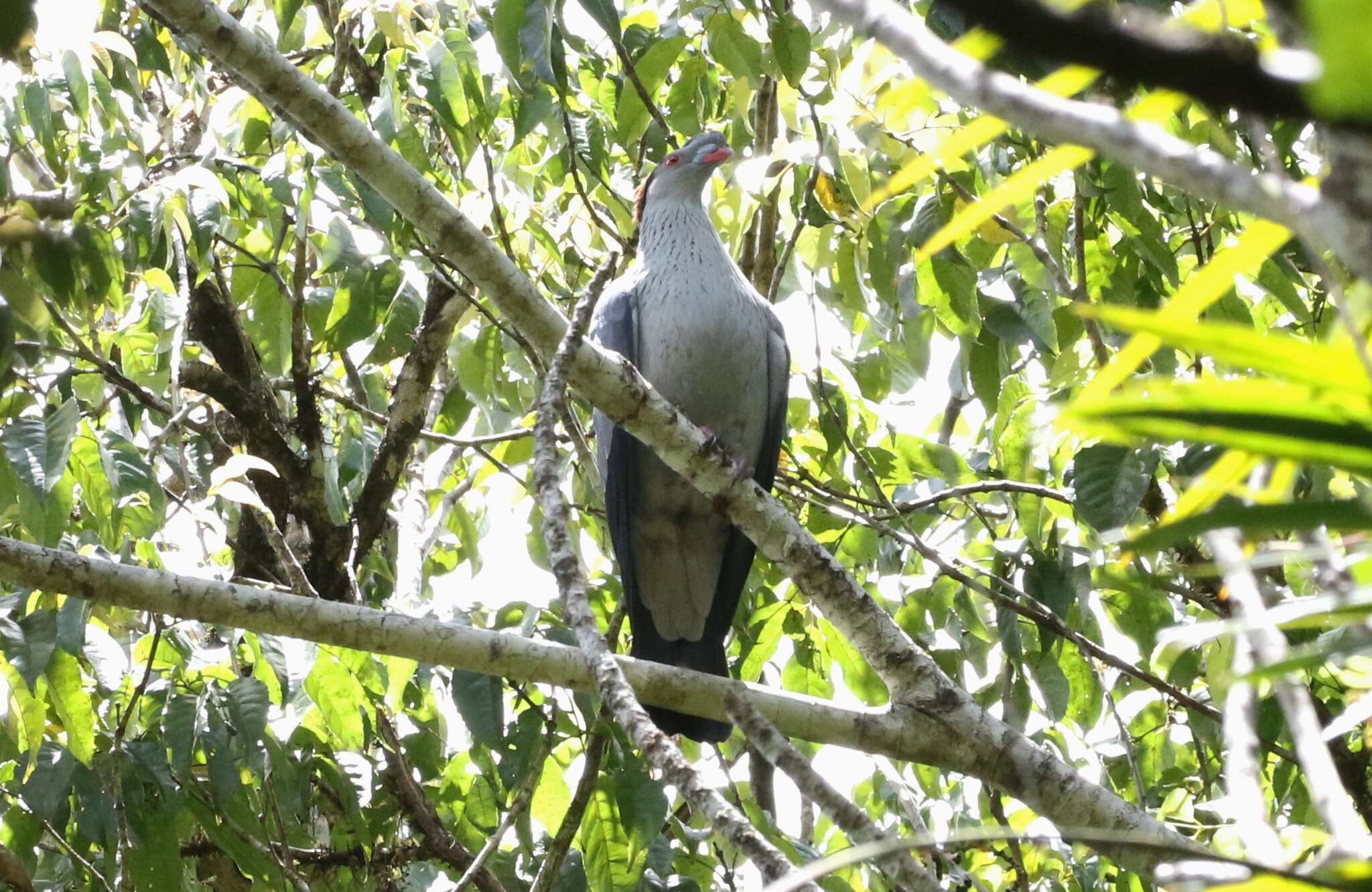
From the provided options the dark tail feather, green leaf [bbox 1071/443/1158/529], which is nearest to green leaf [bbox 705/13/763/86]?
green leaf [bbox 1071/443/1158/529]

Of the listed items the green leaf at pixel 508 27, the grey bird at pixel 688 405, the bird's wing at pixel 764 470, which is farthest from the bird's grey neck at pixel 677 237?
the green leaf at pixel 508 27

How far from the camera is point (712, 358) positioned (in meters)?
3.97

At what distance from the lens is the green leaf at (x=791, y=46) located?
2834mm

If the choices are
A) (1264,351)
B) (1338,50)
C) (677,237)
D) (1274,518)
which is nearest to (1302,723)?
(1274,518)

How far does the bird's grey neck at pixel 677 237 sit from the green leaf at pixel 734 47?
3.58 feet

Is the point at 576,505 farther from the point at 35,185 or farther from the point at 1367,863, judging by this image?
the point at 1367,863

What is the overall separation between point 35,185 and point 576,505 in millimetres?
1857

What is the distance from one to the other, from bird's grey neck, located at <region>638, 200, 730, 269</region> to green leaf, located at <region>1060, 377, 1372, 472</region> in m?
3.43

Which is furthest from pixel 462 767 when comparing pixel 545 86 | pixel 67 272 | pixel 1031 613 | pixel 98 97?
pixel 67 272

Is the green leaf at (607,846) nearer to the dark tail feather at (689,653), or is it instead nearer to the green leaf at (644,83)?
the dark tail feather at (689,653)

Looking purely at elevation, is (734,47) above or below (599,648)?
above

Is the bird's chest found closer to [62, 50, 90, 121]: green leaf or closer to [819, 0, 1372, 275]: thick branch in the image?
[62, 50, 90, 121]: green leaf

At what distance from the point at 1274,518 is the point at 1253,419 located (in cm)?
8

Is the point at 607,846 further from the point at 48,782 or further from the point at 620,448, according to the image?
the point at 620,448
